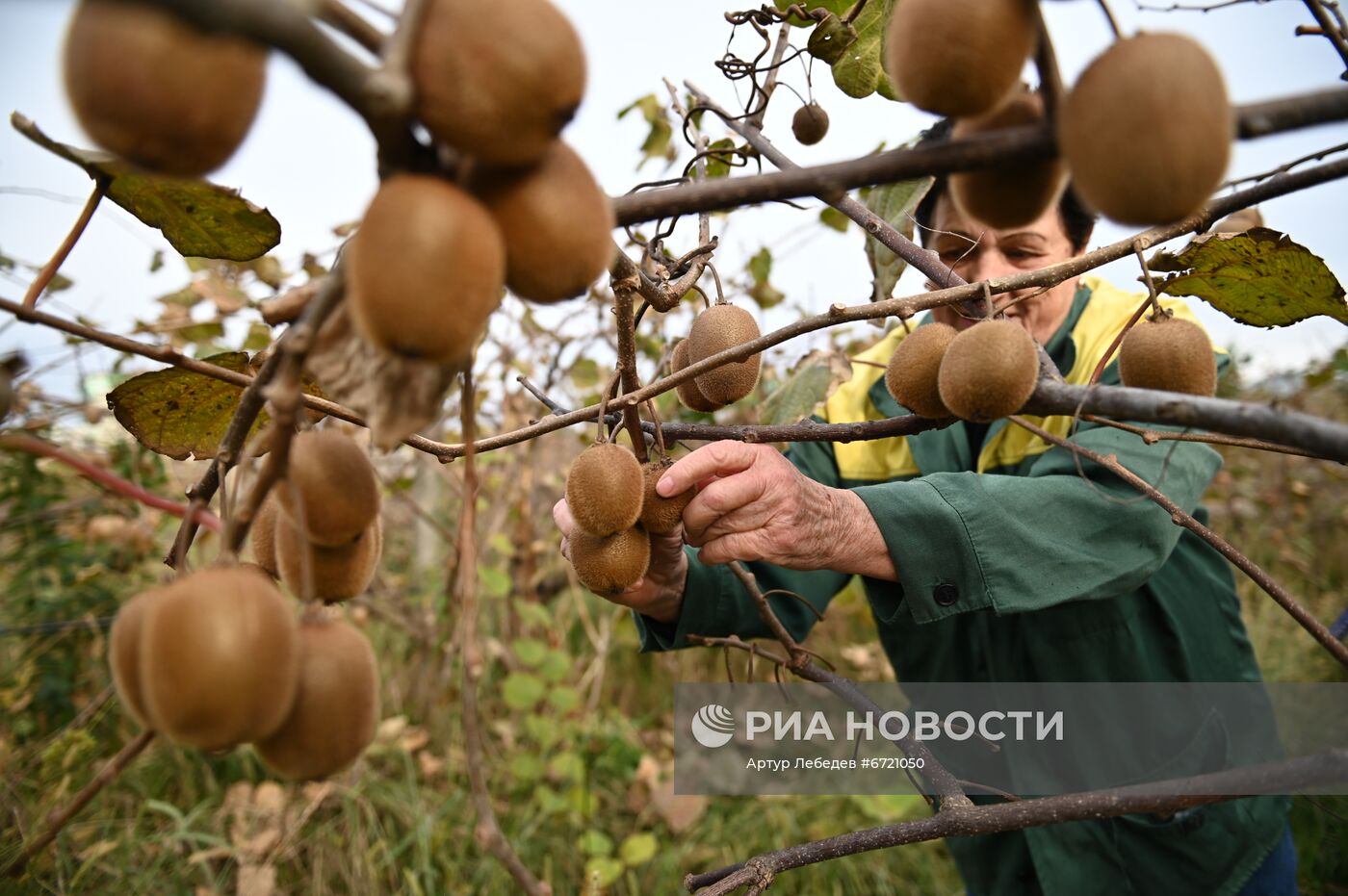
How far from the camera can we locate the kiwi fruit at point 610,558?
2.82ft

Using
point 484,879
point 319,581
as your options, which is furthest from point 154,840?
point 319,581

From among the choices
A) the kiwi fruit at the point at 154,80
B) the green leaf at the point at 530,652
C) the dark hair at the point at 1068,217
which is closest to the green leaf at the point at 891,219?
the dark hair at the point at 1068,217

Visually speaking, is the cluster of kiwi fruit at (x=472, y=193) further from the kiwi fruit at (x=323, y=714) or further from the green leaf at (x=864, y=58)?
the green leaf at (x=864, y=58)

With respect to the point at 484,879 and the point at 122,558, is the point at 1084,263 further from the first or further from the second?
the point at 122,558

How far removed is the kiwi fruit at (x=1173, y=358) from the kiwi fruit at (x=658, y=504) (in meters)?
0.46

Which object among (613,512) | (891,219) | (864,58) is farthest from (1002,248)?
(613,512)

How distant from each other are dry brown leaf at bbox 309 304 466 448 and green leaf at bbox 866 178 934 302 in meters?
0.93

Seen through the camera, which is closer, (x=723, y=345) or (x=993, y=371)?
(x=993, y=371)

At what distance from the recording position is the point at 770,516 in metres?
1.06

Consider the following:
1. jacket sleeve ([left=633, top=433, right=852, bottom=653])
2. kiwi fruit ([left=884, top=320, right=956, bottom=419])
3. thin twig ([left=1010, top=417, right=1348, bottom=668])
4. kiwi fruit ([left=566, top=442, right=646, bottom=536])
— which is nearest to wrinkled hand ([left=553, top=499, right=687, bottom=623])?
jacket sleeve ([left=633, top=433, right=852, bottom=653])

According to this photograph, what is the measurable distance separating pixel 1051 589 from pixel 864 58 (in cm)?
74

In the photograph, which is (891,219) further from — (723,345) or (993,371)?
(993,371)

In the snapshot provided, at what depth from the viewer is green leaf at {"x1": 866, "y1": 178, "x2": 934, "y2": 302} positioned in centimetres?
122

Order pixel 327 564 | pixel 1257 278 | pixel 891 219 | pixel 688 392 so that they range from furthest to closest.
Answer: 1. pixel 891 219
2. pixel 688 392
3. pixel 1257 278
4. pixel 327 564
